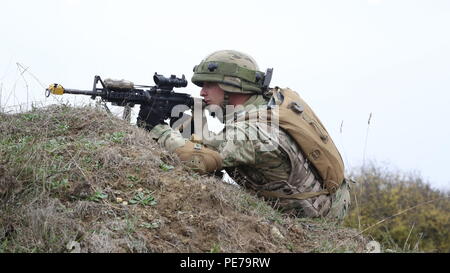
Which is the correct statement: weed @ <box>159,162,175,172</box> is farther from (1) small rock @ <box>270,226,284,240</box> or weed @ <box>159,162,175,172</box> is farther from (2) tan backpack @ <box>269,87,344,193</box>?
(2) tan backpack @ <box>269,87,344,193</box>

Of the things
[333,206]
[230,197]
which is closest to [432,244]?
[333,206]

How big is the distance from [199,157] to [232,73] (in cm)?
128

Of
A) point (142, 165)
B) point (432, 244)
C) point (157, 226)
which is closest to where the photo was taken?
point (157, 226)

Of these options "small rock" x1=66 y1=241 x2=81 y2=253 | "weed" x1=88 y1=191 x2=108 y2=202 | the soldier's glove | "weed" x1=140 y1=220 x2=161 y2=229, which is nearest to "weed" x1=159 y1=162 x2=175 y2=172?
"weed" x1=88 y1=191 x2=108 y2=202

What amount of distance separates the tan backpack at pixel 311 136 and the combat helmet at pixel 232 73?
394mm

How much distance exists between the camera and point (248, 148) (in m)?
5.65

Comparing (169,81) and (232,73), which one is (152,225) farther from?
(232,73)

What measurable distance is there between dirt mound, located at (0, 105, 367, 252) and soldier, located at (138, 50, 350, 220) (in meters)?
0.27

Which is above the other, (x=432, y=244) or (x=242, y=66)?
(x=242, y=66)

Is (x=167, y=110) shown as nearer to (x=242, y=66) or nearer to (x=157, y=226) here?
(x=242, y=66)

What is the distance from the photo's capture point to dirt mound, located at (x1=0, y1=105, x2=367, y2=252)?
4.07 m

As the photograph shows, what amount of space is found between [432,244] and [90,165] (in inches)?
795

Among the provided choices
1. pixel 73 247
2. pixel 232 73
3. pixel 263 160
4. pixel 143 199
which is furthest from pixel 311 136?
pixel 73 247

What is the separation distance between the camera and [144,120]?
633 cm
